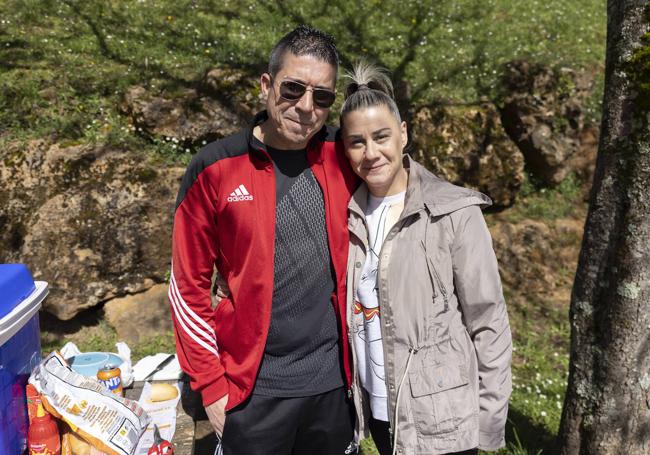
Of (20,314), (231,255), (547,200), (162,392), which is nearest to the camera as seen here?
(20,314)

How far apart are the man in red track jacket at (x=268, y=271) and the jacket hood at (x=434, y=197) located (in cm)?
25

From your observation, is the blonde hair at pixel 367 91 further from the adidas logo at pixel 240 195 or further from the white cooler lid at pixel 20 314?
the white cooler lid at pixel 20 314

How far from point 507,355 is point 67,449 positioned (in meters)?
1.89

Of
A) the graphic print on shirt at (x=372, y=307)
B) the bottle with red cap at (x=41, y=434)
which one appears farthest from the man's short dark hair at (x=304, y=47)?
the bottle with red cap at (x=41, y=434)

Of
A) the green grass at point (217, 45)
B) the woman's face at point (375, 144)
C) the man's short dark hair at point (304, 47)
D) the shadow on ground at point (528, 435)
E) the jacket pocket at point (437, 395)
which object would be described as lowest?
the shadow on ground at point (528, 435)

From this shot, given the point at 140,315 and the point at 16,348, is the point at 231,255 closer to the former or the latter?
the point at 16,348

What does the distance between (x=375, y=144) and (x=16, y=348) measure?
1685 mm

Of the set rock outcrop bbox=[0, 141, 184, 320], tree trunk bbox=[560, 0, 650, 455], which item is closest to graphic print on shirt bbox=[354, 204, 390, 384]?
tree trunk bbox=[560, 0, 650, 455]

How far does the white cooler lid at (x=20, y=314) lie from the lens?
2.15 m

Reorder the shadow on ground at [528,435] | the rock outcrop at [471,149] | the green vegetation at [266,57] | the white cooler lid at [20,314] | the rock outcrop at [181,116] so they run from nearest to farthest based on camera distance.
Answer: the white cooler lid at [20,314], the shadow on ground at [528,435], the green vegetation at [266,57], the rock outcrop at [181,116], the rock outcrop at [471,149]

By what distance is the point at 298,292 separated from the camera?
236 centimetres

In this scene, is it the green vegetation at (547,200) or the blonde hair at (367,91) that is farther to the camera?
the green vegetation at (547,200)

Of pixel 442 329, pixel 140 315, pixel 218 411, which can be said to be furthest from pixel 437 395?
pixel 140 315

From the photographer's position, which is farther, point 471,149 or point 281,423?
point 471,149
